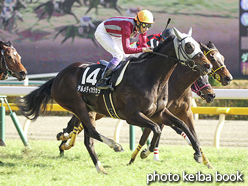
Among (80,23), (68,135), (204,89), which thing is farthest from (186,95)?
(80,23)

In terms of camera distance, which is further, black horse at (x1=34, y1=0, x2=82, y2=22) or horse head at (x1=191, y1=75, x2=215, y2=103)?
black horse at (x1=34, y1=0, x2=82, y2=22)

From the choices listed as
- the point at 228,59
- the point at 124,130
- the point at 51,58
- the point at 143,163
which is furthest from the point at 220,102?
the point at 51,58

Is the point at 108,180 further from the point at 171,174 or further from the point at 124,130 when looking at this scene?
the point at 124,130

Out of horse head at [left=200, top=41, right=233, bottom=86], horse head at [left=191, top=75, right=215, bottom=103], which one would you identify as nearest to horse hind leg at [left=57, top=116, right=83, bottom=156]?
horse head at [left=191, top=75, right=215, bottom=103]

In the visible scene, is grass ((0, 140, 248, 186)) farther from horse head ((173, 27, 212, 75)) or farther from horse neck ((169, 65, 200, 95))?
horse head ((173, 27, 212, 75))

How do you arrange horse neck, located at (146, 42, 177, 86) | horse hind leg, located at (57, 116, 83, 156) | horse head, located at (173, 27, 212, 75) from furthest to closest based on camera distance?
1. horse hind leg, located at (57, 116, 83, 156)
2. horse neck, located at (146, 42, 177, 86)
3. horse head, located at (173, 27, 212, 75)

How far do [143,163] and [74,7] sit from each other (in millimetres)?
12558

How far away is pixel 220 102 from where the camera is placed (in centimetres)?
1066

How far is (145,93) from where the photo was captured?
4438 mm

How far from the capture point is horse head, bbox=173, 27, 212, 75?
13.8ft

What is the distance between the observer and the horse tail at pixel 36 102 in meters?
5.67

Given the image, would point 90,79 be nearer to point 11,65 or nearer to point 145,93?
point 145,93

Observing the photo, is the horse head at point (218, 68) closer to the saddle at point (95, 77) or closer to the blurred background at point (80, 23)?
the saddle at point (95, 77)

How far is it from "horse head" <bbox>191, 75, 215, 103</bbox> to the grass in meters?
0.82
